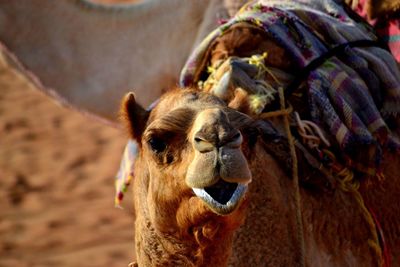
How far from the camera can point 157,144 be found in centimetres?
201

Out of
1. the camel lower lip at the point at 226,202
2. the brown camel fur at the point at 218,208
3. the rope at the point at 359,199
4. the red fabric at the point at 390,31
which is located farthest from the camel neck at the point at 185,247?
the red fabric at the point at 390,31

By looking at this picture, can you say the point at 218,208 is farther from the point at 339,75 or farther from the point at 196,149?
the point at 339,75

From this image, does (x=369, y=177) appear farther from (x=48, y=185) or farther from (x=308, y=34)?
(x=48, y=185)

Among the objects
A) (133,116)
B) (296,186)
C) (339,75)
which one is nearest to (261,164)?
(296,186)

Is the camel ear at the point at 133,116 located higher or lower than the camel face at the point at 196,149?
lower

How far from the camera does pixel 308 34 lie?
9.35 feet

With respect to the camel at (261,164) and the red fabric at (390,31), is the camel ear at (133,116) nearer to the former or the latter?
the camel at (261,164)

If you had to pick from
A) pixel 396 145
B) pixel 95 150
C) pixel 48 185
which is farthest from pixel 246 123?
pixel 95 150

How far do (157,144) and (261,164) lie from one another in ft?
1.54

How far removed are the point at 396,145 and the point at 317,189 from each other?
1.37 feet

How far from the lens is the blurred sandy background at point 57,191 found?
6086 millimetres

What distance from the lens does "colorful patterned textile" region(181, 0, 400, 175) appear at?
264 cm

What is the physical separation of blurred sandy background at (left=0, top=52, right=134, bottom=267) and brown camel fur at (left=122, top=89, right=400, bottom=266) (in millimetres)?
2657

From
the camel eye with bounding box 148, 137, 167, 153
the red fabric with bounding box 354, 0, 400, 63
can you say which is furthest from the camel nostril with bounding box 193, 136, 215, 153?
the red fabric with bounding box 354, 0, 400, 63
